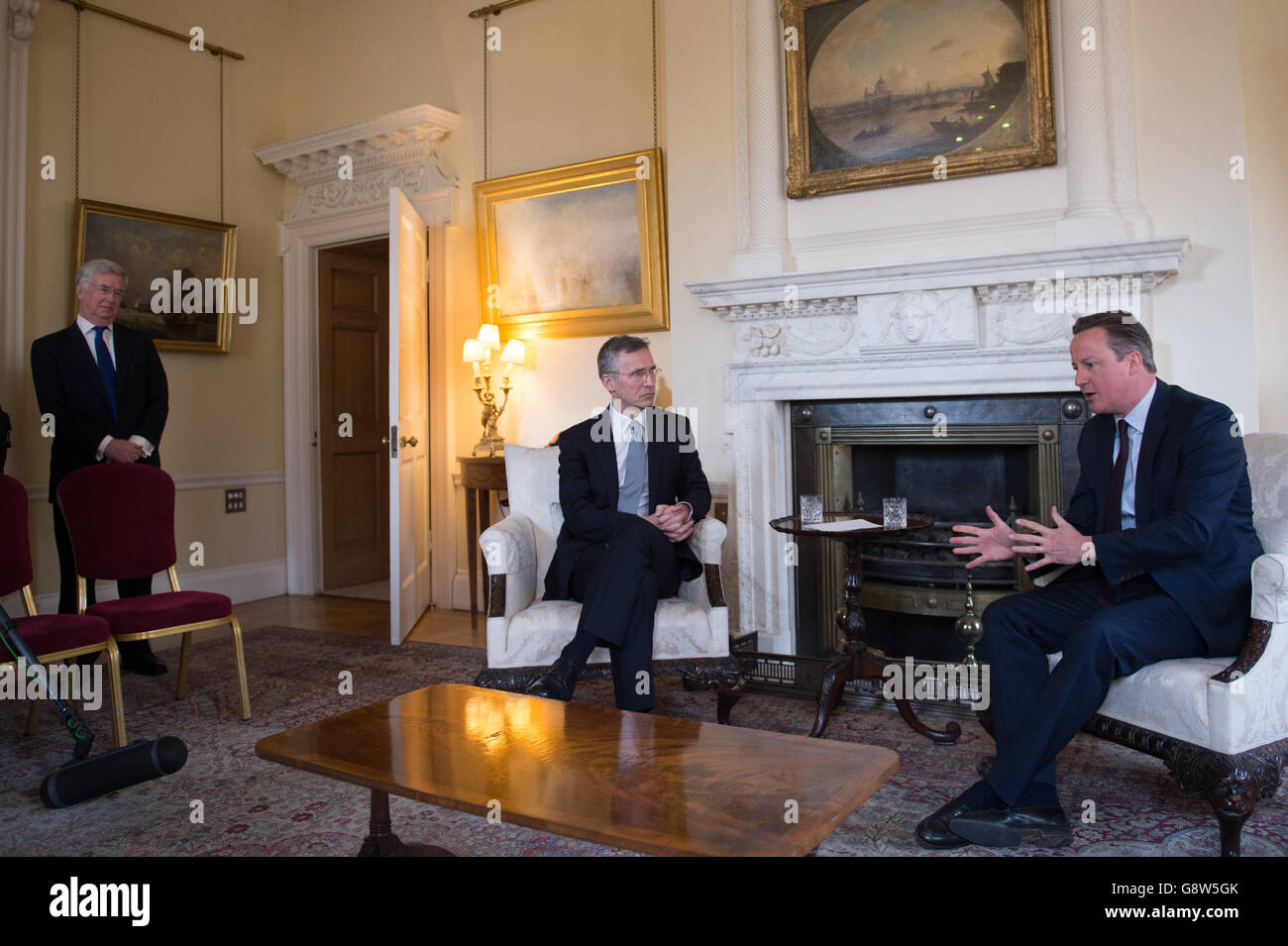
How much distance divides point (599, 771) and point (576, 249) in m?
4.03

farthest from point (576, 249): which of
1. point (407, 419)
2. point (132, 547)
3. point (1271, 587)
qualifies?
point (1271, 587)

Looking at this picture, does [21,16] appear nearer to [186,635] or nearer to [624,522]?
[186,635]

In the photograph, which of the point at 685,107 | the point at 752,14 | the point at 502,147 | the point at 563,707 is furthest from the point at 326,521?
the point at 563,707

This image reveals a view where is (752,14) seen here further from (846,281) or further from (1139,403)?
(1139,403)

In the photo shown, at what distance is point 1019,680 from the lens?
2.49 metres

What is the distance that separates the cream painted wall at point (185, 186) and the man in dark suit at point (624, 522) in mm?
3539

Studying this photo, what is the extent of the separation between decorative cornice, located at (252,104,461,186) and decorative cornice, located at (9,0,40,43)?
1505mm

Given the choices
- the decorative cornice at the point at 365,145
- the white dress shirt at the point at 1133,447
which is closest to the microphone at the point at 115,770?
the white dress shirt at the point at 1133,447

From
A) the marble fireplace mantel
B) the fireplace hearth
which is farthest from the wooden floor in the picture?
the fireplace hearth

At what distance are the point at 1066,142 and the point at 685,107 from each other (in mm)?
1734

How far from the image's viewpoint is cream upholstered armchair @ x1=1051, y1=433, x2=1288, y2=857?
2.11 metres

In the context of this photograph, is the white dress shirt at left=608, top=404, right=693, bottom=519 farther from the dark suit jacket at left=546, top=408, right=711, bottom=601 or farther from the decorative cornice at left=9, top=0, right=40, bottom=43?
the decorative cornice at left=9, top=0, right=40, bottom=43

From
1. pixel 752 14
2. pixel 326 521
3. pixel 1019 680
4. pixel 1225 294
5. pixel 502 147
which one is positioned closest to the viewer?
pixel 1019 680

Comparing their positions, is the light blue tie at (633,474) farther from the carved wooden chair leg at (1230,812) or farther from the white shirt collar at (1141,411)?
the carved wooden chair leg at (1230,812)
